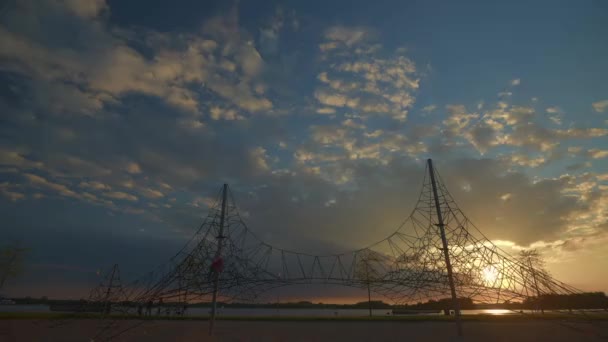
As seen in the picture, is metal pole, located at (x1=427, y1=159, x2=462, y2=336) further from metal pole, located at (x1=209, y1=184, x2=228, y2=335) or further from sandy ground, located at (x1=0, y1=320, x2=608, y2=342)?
metal pole, located at (x1=209, y1=184, x2=228, y2=335)

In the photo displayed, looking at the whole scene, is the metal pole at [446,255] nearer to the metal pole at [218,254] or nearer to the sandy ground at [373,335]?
the sandy ground at [373,335]

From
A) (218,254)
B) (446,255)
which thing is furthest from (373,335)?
(218,254)

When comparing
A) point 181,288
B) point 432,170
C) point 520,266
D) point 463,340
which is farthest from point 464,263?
point 181,288

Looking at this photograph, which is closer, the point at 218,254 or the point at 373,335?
the point at 218,254

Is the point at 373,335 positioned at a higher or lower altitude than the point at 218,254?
lower

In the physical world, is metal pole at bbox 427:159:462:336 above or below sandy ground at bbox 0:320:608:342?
above

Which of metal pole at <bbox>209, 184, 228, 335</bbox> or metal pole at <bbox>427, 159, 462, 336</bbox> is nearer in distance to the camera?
metal pole at <bbox>427, 159, 462, 336</bbox>


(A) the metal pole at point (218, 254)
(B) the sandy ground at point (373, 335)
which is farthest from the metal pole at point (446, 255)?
(A) the metal pole at point (218, 254)

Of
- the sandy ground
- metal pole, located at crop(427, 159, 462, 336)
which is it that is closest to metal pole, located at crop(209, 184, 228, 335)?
the sandy ground

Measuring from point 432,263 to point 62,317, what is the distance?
165 ft

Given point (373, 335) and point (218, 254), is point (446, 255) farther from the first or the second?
point (218, 254)

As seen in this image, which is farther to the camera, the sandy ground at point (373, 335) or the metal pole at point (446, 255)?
the sandy ground at point (373, 335)

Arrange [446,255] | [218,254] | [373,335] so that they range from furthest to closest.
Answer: [373,335] < [218,254] < [446,255]

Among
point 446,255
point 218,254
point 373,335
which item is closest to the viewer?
point 446,255
